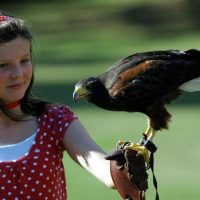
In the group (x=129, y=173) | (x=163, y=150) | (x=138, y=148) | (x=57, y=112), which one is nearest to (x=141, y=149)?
(x=138, y=148)

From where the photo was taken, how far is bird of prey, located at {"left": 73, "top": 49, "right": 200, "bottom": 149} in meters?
3.88

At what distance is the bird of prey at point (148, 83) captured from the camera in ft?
12.7

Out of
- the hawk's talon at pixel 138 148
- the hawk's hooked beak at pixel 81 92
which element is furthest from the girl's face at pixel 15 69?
the hawk's hooked beak at pixel 81 92

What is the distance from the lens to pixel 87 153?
115 inches

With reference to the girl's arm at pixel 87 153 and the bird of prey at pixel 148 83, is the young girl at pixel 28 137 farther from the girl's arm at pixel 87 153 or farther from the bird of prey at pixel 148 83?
the bird of prey at pixel 148 83

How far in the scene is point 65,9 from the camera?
1827 cm

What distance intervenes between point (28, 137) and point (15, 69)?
273 mm

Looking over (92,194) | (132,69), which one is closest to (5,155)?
(132,69)

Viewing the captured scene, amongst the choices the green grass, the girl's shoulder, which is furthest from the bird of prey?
the green grass

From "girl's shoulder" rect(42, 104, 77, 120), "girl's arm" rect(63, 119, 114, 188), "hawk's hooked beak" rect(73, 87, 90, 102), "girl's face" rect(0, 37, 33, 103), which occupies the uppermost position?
"girl's face" rect(0, 37, 33, 103)

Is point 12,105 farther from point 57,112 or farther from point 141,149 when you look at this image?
point 141,149

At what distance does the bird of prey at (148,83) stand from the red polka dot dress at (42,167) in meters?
0.80

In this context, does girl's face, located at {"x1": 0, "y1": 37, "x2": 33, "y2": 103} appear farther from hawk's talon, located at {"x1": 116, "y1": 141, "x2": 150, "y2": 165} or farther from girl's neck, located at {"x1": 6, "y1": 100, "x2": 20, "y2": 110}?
hawk's talon, located at {"x1": 116, "y1": 141, "x2": 150, "y2": 165}

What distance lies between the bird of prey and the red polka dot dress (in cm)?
80
